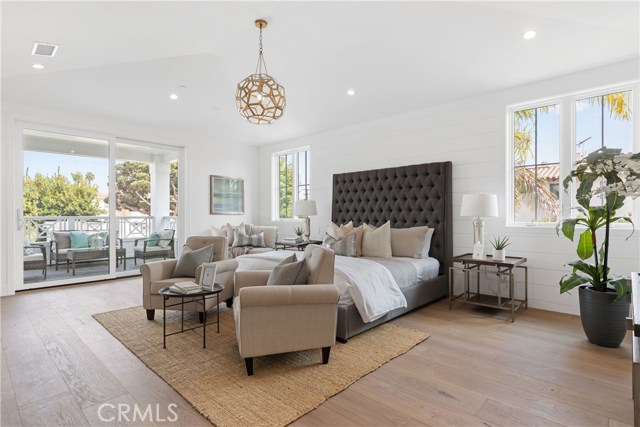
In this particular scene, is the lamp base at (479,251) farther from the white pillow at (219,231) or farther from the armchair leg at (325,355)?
the white pillow at (219,231)

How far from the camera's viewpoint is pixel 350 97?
453 cm

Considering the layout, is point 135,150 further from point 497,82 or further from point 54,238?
point 497,82

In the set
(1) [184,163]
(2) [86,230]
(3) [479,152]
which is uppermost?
(1) [184,163]

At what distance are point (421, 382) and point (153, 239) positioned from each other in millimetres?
5525

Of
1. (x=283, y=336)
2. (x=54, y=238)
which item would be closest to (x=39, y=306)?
(x=54, y=238)

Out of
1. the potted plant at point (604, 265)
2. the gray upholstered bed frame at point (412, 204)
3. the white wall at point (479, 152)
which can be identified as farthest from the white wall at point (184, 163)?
the potted plant at point (604, 265)

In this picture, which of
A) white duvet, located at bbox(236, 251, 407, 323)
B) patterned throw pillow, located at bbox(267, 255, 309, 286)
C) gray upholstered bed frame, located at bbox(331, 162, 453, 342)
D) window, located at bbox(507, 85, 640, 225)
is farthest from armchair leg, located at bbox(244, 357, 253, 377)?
window, located at bbox(507, 85, 640, 225)

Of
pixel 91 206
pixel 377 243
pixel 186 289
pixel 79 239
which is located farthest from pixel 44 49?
pixel 377 243

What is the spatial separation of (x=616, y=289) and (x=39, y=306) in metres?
6.12

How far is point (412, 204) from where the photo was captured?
4.75m

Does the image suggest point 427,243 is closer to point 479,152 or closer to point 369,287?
point 479,152

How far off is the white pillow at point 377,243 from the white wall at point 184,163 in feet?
12.2

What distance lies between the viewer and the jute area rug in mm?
1937

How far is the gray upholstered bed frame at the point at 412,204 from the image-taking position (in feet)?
14.0
